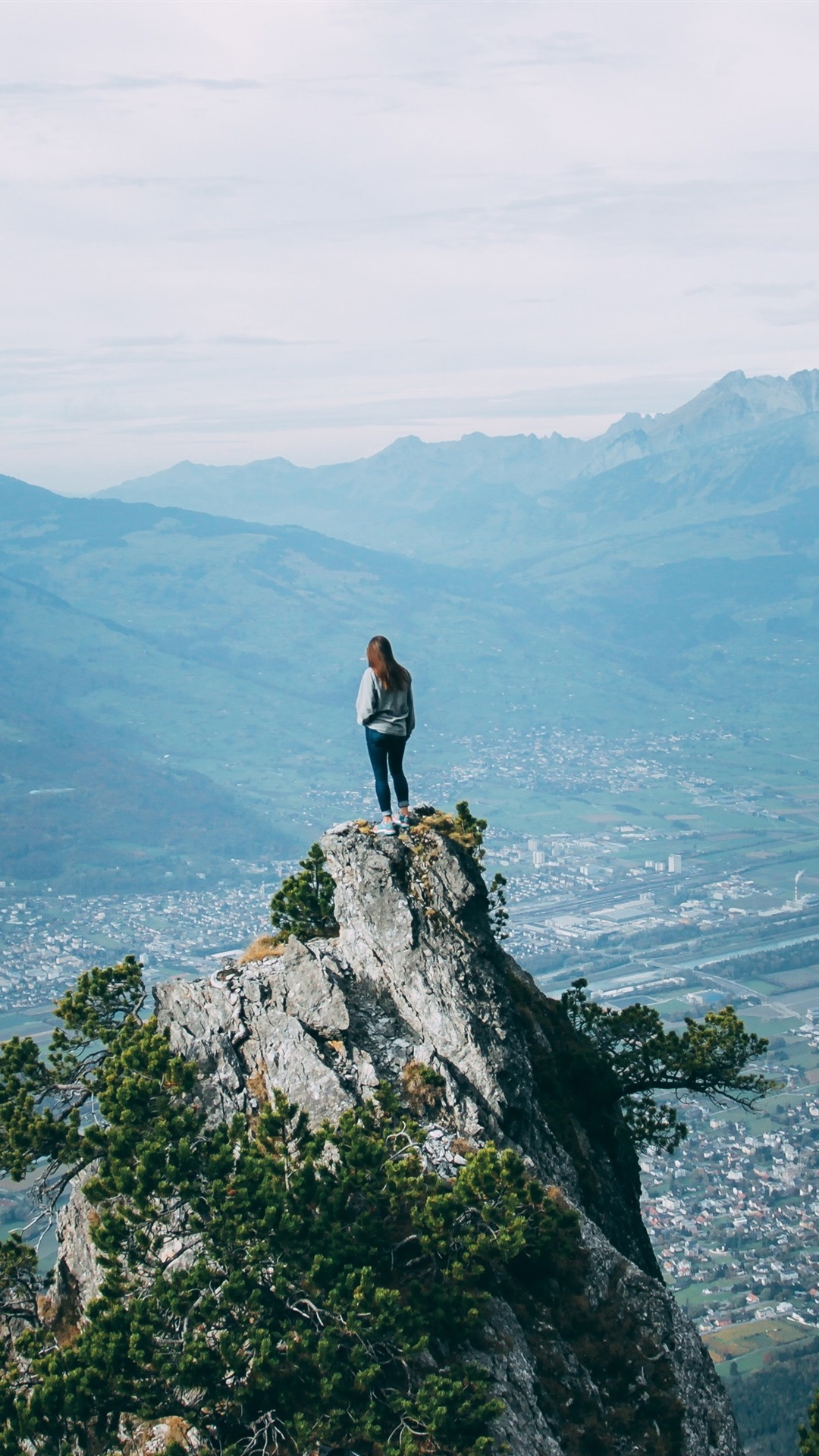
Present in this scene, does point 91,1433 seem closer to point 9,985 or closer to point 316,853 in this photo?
point 316,853

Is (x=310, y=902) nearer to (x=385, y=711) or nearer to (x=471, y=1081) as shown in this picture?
(x=385, y=711)

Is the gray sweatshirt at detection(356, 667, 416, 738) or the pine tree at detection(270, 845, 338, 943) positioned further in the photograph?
the pine tree at detection(270, 845, 338, 943)

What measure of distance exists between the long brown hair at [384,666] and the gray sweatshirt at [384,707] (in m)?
0.07

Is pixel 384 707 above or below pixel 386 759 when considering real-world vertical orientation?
above

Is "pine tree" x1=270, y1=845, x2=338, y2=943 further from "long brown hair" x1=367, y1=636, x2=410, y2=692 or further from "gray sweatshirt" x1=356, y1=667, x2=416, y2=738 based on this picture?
"long brown hair" x1=367, y1=636, x2=410, y2=692

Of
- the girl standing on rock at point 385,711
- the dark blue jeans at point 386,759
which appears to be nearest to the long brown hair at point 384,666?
the girl standing on rock at point 385,711

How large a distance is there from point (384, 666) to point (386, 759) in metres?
1.54

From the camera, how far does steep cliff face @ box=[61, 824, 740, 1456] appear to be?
16.4m

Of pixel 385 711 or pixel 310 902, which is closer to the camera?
pixel 385 711

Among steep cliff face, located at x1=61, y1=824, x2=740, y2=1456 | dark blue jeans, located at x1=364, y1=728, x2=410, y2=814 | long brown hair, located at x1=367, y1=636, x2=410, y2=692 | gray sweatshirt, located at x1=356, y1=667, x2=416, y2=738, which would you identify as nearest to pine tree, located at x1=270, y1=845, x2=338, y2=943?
steep cliff face, located at x1=61, y1=824, x2=740, y2=1456

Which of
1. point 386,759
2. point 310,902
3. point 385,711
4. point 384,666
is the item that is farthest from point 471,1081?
point 384,666

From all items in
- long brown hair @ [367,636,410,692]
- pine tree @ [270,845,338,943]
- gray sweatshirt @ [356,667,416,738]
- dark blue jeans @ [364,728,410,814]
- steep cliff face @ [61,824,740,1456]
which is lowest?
steep cliff face @ [61,824,740,1456]

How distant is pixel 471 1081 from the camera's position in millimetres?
18328

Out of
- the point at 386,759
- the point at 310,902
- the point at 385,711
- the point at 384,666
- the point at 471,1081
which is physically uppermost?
the point at 384,666
